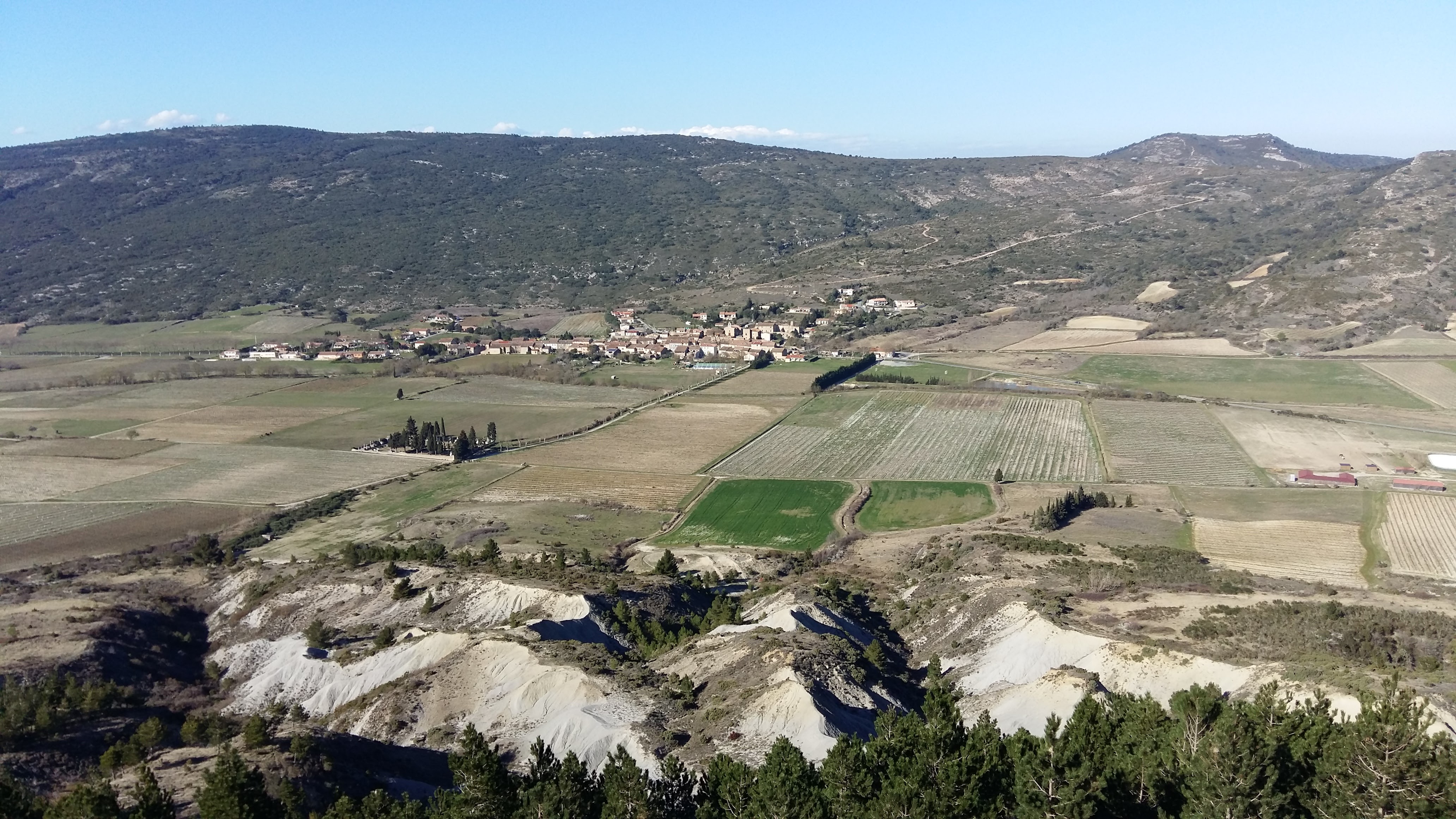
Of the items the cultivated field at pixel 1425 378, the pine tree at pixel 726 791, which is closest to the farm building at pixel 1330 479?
the cultivated field at pixel 1425 378

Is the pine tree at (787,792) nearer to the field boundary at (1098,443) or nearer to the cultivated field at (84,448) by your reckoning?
the field boundary at (1098,443)

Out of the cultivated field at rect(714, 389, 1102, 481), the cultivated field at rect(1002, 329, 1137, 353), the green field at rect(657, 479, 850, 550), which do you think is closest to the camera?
the green field at rect(657, 479, 850, 550)

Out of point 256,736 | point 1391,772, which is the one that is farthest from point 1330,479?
point 256,736

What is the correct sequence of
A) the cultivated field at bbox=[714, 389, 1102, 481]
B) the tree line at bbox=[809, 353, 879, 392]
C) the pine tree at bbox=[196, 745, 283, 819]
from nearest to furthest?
1. the pine tree at bbox=[196, 745, 283, 819]
2. the cultivated field at bbox=[714, 389, 1102, 481]
3. the tree line at bbox=[809, 353, 879, 392]

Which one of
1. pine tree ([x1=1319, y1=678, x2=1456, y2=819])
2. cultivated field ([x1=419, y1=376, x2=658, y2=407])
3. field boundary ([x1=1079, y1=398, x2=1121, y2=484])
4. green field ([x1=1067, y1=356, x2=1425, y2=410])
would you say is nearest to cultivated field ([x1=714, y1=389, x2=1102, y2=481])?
field boundary ([x1=1079, y1=398, x2=1121, y2=484])

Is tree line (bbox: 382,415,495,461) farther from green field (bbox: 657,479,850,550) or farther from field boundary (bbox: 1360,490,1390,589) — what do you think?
field boundary (bbox: 1360,490,1390,589)

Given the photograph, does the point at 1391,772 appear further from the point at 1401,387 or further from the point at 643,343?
the point at 643,343
